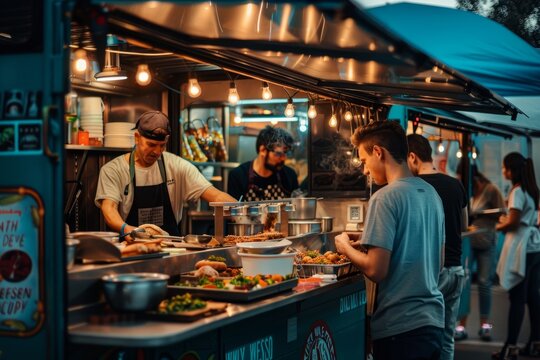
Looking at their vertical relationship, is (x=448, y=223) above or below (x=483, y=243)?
above

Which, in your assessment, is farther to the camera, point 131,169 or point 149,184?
point 149,184

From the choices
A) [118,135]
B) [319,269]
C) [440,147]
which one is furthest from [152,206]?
[440,147]

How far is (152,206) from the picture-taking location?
23.0 feet

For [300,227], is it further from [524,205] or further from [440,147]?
[440,147]

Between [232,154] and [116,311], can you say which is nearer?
[116,311]

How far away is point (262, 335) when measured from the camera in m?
4.85

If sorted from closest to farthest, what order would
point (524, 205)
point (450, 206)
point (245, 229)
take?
point (245, 229)
point (450, 206)
point (524, 205)

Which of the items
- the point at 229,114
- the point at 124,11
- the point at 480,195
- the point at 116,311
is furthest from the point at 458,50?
the point at 480,195

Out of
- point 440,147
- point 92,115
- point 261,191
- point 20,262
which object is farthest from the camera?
point 440,147

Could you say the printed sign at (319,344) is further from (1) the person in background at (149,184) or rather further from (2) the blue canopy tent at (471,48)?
(2) the blue canopy tent at (471,48)

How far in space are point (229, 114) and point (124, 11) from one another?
25.0 feet

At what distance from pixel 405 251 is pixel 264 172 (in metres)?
4.55

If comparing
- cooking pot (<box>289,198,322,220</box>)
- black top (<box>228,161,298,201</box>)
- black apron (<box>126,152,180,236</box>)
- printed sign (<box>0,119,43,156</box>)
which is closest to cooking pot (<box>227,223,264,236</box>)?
black apron (<box>126,152,180,236</box>)

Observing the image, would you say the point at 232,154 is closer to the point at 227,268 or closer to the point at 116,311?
the point at 227,268
